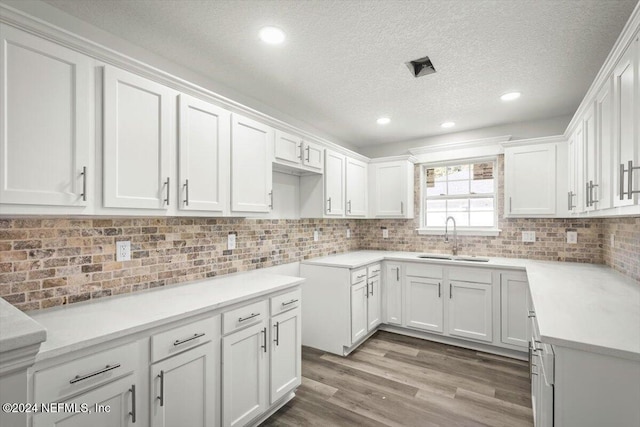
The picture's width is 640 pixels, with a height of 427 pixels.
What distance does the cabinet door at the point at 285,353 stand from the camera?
2.18 meters

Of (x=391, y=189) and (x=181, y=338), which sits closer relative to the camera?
(x=181, y=338)

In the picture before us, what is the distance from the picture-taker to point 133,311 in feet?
5.22

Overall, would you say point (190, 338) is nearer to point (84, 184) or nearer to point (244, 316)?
point (244, 316)

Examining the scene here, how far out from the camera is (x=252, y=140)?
247cm

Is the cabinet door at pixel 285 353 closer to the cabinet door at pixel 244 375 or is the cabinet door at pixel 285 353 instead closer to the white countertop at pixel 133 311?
the cabinet door at pixel 244 375

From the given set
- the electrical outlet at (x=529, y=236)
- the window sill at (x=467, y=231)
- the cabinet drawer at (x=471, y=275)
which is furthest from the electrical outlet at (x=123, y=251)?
the electrical outlet at (x=529, y=236)

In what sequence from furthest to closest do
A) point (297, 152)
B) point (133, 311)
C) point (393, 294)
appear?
point (393, 294)
point (297, 152)
point (133, 311)

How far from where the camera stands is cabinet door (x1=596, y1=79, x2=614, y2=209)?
1681 millimetres

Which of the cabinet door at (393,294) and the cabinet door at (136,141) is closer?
the cabinet door at (136,141)

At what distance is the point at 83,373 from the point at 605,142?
9.39 ft

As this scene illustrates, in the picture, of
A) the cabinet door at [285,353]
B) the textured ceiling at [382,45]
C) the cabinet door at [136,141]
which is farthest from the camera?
the cabinet door at [285,353]

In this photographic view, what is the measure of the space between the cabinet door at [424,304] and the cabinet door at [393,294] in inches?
3.9

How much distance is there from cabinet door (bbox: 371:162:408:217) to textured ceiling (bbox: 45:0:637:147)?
47.9 inches

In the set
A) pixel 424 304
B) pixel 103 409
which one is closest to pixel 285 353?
pixel 103 409
